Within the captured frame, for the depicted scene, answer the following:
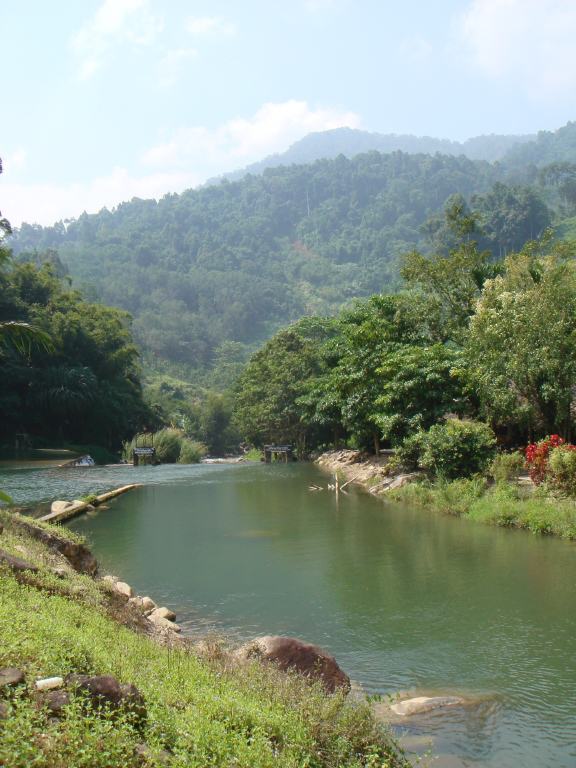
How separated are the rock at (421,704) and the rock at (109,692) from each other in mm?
2591

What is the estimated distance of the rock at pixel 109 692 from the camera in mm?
3910

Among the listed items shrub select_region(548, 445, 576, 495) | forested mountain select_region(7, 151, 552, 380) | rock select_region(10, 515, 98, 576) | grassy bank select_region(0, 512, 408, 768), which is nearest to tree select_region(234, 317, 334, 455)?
shrub select_region(548, 445, 576, 495)

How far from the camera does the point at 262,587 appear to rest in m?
10.0

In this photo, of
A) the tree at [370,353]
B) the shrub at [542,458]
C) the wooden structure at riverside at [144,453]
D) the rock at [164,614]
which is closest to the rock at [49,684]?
the rock at [164,614]

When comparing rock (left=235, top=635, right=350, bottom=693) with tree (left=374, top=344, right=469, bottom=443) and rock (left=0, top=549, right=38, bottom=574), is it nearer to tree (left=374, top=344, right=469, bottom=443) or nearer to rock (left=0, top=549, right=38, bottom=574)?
rock (left=0, top=549, right=38, bottom=574)

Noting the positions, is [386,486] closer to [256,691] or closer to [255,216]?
[256,691]

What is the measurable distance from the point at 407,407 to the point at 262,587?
13173 mm

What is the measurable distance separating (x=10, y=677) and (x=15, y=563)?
2864 millimetres

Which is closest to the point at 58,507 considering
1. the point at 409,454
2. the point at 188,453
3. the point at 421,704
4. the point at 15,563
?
the point at 15,563

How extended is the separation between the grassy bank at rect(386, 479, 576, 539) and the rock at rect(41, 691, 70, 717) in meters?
11.1

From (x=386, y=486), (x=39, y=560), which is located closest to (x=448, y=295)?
(x=386, y=486)

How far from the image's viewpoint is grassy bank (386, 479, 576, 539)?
42.1ft

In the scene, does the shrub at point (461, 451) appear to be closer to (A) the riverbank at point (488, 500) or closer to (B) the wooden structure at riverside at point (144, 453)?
(A) the riverbank at point (488, 500)

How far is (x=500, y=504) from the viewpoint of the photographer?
47.2 feet
